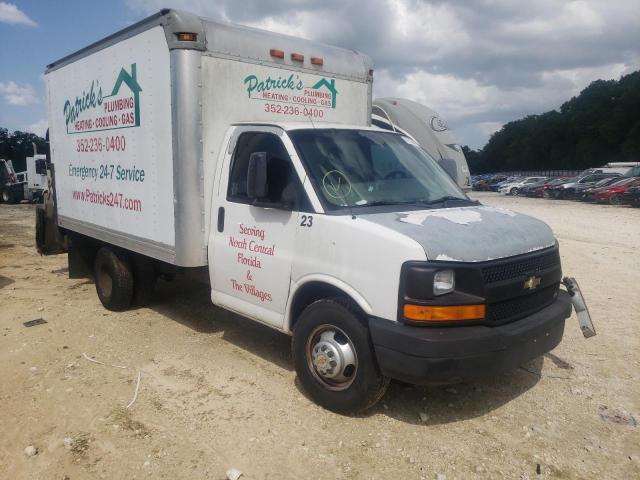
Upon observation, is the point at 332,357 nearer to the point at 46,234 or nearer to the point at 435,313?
the point at 435,313

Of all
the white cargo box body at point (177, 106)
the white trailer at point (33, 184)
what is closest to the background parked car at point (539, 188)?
the white trailer at point (33, 184)

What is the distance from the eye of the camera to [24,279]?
29.0 feet

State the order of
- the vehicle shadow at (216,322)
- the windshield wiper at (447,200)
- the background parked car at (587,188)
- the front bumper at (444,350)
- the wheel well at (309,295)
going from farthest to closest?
the background parked car at (587,188), the vehicle shadow at (216,322), the windshield wiper at (447,200), the wheel well at (309,295), the front bumper at (444,350)

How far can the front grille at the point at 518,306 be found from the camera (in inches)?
145

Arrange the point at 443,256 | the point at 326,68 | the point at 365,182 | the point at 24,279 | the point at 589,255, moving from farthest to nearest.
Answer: the point at 589,255
the point at 24,279
the point at 326,68
the point at 365,182
the point at 443,256

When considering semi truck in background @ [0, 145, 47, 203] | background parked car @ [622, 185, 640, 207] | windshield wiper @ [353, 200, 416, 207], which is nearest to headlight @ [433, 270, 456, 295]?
windshield wiper @ [353, 200, 416, 207]

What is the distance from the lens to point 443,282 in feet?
11.5

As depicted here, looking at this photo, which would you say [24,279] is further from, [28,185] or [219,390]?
[28,185]

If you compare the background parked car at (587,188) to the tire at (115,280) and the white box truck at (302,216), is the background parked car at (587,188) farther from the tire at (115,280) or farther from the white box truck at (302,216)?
the tire at (115,280)

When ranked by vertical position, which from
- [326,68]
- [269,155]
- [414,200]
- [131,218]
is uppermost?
[326,68]

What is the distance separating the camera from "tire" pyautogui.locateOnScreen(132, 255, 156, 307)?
6496 mm

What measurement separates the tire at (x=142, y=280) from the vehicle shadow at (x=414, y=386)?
0.24 m

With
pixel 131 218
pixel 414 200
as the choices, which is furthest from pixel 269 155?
pixel 131 218

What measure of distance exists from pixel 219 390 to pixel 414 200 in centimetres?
225
